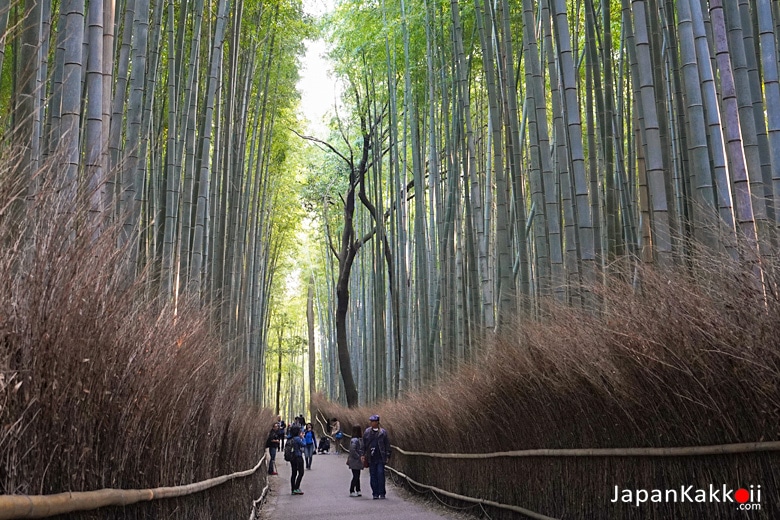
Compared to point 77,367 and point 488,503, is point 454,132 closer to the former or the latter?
point 488,503

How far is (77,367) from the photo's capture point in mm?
1979

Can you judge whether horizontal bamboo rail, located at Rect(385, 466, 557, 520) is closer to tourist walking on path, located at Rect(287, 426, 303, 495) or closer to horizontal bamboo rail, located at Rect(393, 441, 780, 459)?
horizontal bamboo rail, located at Rect(393, 441, 780, 459)

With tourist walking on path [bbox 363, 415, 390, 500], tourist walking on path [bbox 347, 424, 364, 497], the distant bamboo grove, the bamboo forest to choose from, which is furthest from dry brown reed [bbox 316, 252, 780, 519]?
tourist walking on path [bbox 347, 424, 364, 497]

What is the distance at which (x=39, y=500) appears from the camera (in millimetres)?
1604

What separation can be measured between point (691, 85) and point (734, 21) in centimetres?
81

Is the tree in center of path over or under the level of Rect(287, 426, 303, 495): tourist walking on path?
over

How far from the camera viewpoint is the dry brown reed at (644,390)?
253cm

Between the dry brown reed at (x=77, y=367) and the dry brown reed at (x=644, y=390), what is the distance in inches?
71.5

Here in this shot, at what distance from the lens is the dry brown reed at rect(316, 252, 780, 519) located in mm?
2531

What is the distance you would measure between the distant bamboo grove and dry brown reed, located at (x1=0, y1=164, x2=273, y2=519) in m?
0.16

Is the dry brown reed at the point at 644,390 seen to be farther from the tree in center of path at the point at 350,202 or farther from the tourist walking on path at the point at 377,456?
the tree in center of path at the point at 350,202

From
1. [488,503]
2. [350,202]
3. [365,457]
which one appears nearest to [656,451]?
[488,503]

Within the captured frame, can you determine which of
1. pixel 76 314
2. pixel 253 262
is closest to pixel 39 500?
pixel 76 314

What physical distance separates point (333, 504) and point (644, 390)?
17.9ft
